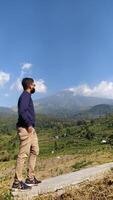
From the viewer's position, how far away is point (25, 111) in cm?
1166

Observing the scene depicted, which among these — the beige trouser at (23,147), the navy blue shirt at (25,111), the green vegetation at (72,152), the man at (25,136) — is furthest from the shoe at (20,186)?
the navy blue shirt at (25,111)

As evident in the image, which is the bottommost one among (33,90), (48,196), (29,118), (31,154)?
(48,196)

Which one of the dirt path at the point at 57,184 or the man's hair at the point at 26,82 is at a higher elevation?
the man's hair at the point at 26,82

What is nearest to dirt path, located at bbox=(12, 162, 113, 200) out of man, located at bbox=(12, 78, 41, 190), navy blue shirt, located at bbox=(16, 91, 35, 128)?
man, located at bbox=(12, 78, 41, 190)

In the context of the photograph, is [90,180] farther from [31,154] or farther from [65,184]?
[31,154]

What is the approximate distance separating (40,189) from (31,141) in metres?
1.38

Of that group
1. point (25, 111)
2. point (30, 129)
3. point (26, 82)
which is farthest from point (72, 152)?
point (25, 111)

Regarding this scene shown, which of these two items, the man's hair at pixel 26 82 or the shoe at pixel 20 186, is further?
the man's hair at pixel 26 82

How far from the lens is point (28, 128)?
1166 centimetres

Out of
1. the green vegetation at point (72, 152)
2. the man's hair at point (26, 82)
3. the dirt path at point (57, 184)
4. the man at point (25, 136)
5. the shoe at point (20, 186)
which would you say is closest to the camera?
the dirt path at point (57, 184)

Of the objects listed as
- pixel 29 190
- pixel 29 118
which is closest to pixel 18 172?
pixel 29 190

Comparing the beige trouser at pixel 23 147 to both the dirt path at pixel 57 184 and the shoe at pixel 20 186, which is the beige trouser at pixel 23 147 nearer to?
the shoe at pixel 20 186

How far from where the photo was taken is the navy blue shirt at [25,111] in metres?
11.6

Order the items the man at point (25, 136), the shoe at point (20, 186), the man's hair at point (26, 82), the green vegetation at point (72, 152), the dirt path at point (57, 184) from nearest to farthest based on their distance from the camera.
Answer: the dirt path at point (57, 184)
the shoe at point (20, 186)
the man at point (25, 136)
the man's hair at point (26, 82)
the green vegetation at point (72, 152)
